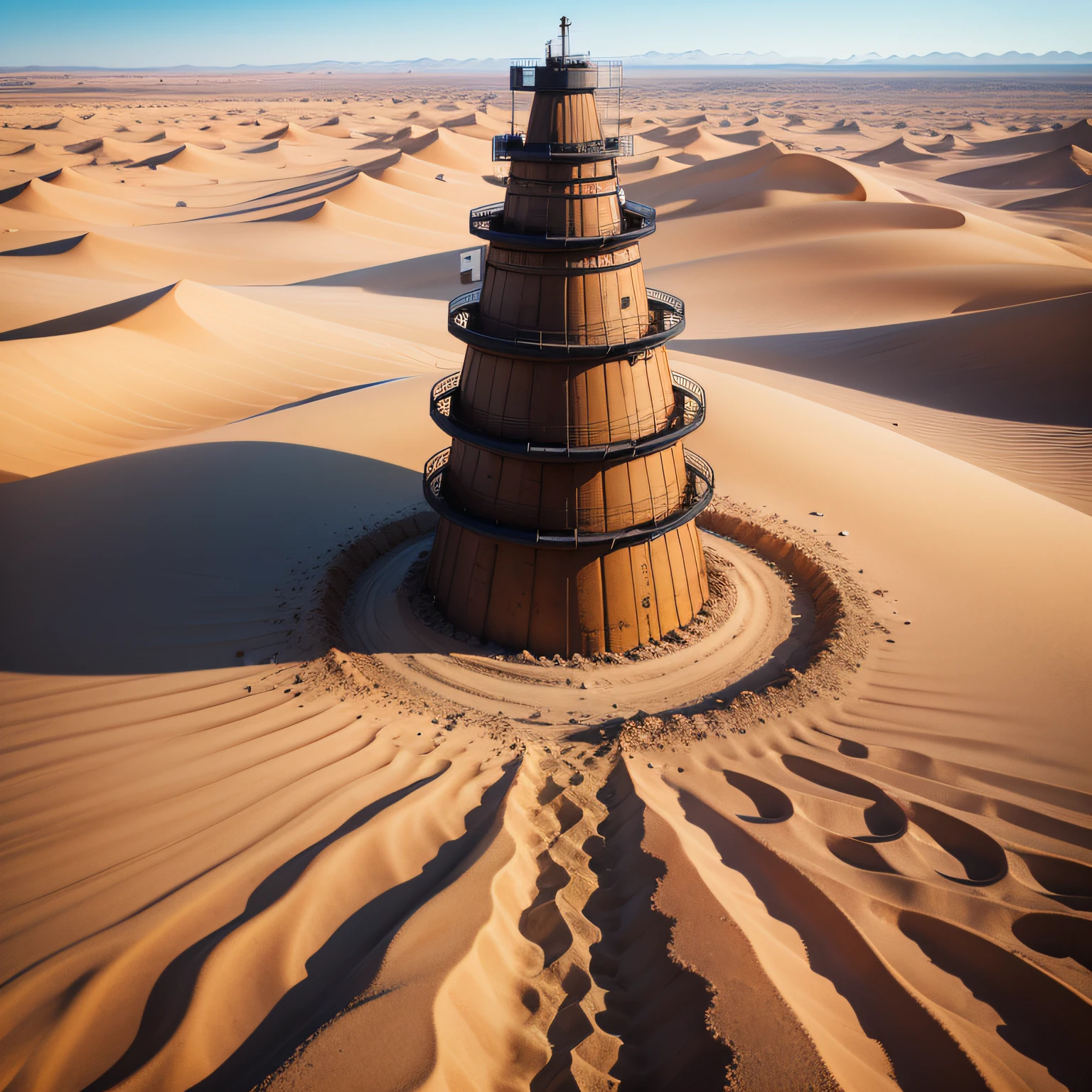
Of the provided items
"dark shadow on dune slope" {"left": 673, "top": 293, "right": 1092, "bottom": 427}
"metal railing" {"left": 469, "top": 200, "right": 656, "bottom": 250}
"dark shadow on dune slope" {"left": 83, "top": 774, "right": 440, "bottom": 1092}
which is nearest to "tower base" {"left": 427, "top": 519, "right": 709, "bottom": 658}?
"metal railing" {"left": 469, "top": 200, "right": 656, "bottom": 250}

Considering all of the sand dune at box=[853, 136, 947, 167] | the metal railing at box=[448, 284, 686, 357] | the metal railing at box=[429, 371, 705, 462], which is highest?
the metal railing at box=[448, 284, 686, 357]

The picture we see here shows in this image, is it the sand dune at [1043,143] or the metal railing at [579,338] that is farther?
the sand dune at [1043,143]

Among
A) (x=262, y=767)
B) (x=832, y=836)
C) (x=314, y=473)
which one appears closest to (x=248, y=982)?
(x=262, y=767)

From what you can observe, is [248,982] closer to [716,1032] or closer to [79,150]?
[716,1032]

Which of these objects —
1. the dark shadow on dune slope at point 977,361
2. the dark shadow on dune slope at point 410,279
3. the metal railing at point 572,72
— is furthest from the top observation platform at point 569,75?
the dark shadow on dune slope at point 410,279

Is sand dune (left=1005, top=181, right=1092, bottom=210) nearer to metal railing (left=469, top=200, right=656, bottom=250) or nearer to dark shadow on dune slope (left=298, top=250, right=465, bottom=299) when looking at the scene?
dark shadow on dune slope (left=298, top=250, right=465, bottom=299)

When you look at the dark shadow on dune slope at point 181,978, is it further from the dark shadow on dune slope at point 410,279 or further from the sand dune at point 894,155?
the sand dune at point 894,155
